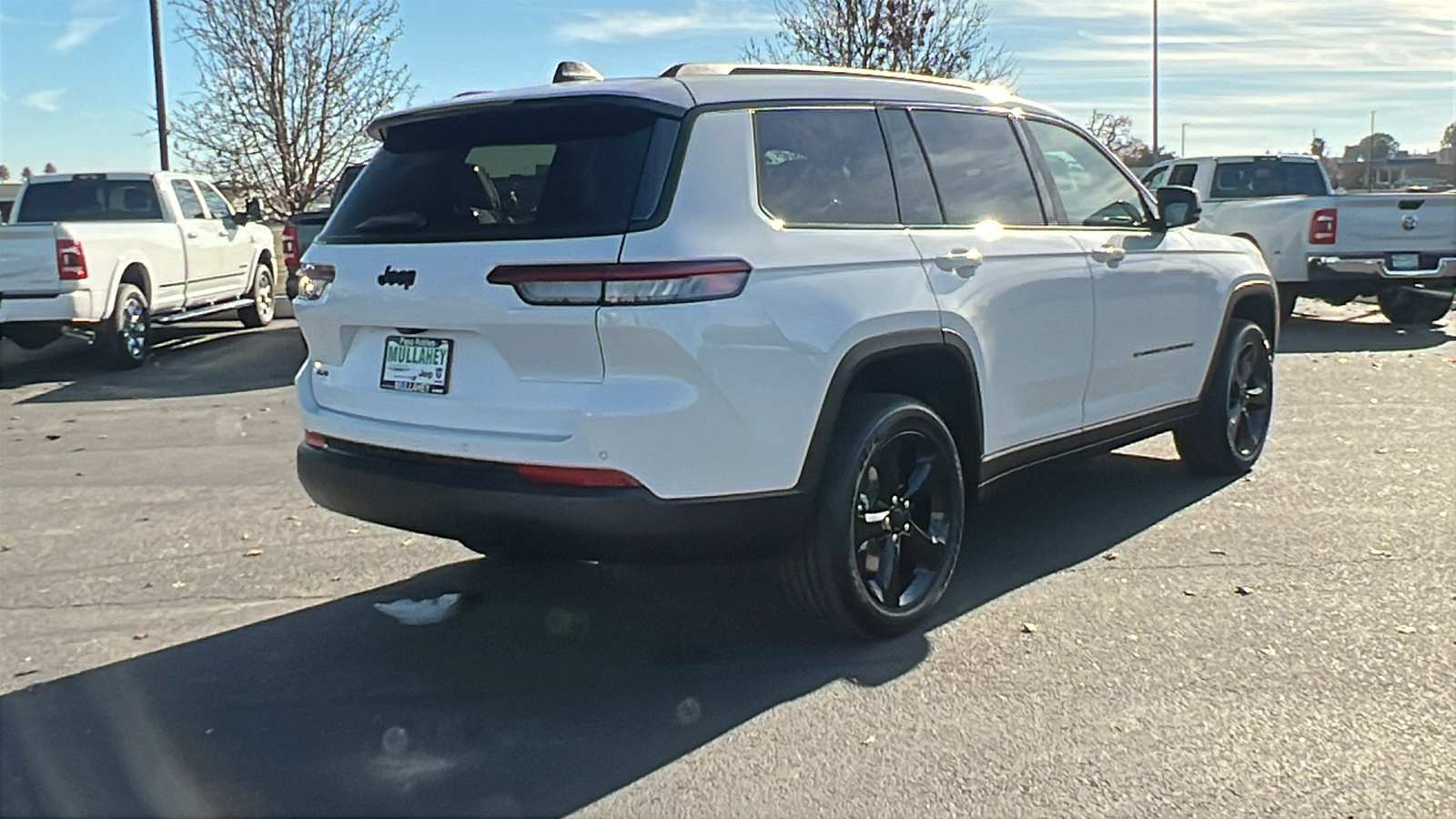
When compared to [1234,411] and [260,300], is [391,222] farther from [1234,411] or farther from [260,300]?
[260,300]

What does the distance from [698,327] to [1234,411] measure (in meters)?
4.08

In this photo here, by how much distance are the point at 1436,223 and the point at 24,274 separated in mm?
13121

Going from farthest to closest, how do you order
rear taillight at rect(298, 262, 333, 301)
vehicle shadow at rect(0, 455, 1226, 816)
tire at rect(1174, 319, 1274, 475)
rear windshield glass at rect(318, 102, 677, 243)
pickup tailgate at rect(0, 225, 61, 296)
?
pickup tailgate at rect(0, 225, 61, 296) < tire at rect(1174, 319, 1274, 475) < rear taillight at rect(298, 262, 333, 301) < rear windshield glass at rect(318, 102, 677, 243) < vehicle shadow at rect(0, 455, 1226, 816)

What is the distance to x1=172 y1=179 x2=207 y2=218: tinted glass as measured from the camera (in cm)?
1372

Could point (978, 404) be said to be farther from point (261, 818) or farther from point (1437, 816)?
point (261, 818)

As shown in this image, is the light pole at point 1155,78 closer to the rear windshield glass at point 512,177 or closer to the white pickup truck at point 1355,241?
the white pickup truck at point 1355,241

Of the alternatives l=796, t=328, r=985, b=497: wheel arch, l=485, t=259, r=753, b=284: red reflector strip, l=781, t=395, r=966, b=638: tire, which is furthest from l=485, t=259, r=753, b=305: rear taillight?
l=781, t=395, r=966, b=638: tire

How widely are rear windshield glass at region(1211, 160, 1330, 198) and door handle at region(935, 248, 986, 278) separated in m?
11.9

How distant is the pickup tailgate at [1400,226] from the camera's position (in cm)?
1304

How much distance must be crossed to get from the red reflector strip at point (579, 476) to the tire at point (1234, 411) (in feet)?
12.3

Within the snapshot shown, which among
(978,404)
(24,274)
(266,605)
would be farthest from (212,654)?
(24,274)

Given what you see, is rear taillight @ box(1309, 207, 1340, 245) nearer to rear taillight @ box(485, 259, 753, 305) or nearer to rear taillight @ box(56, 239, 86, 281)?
rear taillight @ box(485, 259, 753, 305)

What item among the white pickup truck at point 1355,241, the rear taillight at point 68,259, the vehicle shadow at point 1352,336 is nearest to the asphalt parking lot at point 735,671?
the rear taillight at point 68,259

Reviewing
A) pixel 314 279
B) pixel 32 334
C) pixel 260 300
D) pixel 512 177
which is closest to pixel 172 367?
pixel 32 334
